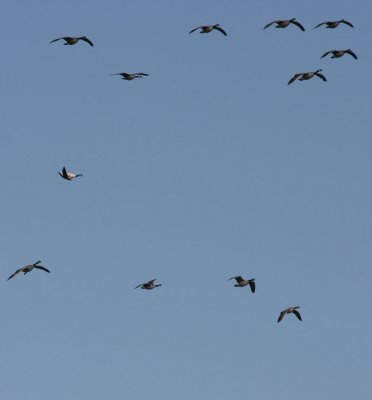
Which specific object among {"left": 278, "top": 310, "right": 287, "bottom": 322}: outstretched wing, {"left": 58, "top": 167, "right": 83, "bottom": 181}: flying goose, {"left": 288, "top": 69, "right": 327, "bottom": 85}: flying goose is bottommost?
{"left": 278, "top": 310, "right": 287, "bottom": 322}: outstretched wing

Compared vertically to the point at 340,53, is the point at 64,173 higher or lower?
lower

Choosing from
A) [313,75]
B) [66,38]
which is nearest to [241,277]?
[313,75]

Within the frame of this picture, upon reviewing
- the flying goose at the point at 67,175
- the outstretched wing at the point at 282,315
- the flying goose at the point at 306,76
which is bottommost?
the outstretched wing at the point at 282,315

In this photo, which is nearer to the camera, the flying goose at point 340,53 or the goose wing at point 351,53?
the goose wing at point 351,53

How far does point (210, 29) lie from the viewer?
4060 inches

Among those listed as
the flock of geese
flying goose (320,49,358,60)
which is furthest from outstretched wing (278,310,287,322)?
flying goose (320,49,358,60)

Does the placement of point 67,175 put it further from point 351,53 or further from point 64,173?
point 351,53

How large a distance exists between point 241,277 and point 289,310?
5.57 m

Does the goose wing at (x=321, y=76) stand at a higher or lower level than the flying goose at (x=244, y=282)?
higher

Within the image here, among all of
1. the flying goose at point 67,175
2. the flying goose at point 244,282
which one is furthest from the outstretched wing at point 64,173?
the flying goose at point 244,282

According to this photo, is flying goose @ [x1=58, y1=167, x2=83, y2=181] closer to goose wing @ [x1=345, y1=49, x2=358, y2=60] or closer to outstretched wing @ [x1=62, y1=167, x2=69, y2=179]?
outstretched wing @ [x1=62, y1=167, x2=69, y2=179]

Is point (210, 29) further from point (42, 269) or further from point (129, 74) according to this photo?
point (42, 269)

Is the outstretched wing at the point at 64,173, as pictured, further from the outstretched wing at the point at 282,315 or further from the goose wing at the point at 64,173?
the outstretched wing at the point at 282,315

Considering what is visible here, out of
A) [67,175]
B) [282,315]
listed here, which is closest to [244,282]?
[282,315]
